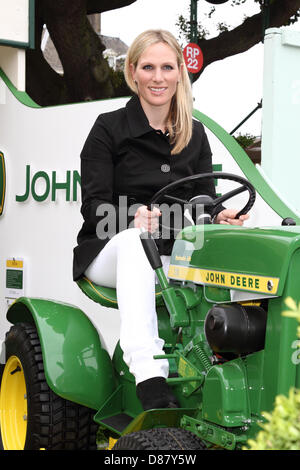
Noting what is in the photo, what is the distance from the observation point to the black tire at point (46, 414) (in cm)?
316

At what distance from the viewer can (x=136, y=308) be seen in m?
2.78

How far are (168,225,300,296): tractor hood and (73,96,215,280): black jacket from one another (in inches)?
15.7

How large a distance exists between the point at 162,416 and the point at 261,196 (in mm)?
2279

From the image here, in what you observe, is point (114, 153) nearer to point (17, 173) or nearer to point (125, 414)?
point (125, 414)

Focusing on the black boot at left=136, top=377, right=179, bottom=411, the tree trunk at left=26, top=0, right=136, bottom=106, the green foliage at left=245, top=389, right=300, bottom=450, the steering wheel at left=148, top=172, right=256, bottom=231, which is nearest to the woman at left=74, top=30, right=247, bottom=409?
the steering wheel at left=148, top=172, right=256, bottom=231

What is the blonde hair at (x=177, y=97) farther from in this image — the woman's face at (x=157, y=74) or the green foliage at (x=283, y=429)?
the green foliage at (x=283, y=429)

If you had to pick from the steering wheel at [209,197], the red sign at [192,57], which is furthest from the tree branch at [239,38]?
the steering wheel at [209,197]

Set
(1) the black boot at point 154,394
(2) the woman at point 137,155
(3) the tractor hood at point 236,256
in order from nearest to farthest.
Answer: (3) the tractor hood at point 236,256
(1) the black boot at point 154,394
(2) the woman at point 137,155

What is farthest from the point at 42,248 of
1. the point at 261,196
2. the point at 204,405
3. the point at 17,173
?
the point at 204,405

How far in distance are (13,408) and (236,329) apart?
1706 millimetres

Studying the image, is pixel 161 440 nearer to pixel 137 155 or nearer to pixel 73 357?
pixel 73 357

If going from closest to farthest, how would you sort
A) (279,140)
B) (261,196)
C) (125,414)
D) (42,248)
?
(125,414) < (261,196) < (279,140) < (42,248)

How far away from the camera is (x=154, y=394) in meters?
2.65

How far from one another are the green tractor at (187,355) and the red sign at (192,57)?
6539mm
